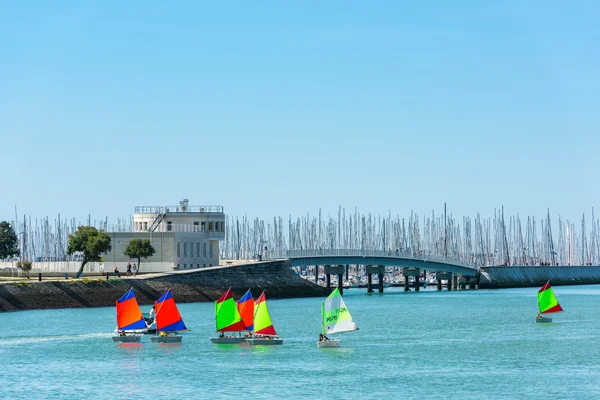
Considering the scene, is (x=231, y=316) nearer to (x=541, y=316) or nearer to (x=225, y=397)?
(x=225, y=397)

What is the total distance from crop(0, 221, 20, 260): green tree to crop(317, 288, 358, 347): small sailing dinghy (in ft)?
253

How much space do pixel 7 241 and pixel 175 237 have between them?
2014 centimetres

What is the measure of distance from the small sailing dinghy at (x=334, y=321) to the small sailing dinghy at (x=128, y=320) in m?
14.0

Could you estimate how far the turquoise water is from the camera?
66.5 m

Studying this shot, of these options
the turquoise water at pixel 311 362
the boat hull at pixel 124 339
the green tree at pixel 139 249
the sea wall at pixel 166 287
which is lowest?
the turquoise water at pixel 311 362

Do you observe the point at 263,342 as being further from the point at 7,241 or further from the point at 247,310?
the point at 7,241

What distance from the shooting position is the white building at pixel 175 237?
15725 centimetres

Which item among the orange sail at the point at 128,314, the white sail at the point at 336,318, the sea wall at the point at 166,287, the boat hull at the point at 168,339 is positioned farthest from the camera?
the sea wall at the point at 166,287

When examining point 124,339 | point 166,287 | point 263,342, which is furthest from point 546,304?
point 166,287

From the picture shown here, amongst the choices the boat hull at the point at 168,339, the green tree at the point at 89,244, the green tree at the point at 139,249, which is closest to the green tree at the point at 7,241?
the green tree at the point at 89,244

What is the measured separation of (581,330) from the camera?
104 metres

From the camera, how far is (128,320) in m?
91.8

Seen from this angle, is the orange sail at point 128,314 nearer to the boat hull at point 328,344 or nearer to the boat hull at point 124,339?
the boat hull at point 124,339

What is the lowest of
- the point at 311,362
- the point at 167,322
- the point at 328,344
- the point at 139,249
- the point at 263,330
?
the point at 311,362
